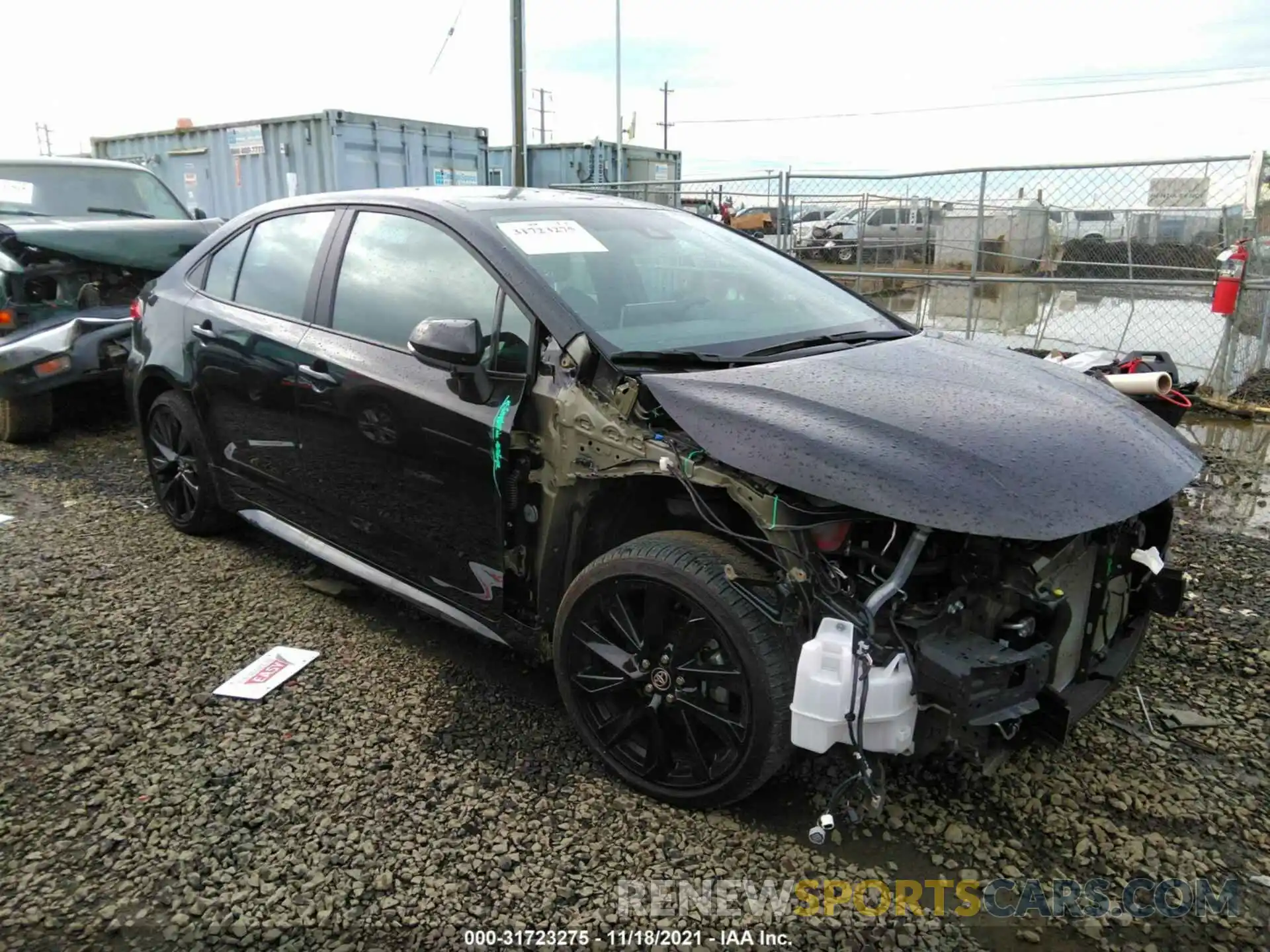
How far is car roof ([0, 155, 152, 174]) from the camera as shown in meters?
7.14

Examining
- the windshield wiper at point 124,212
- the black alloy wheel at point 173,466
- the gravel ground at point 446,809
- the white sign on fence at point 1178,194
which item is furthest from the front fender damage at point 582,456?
the white sign on fence at point 1178,194

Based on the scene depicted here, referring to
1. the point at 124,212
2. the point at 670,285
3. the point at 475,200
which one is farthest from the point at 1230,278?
the point at 124,212

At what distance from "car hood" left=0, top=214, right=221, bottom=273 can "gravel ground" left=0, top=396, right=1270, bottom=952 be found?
3.71 meters

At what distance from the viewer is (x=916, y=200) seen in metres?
9.33

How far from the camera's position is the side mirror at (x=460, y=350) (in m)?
2.67

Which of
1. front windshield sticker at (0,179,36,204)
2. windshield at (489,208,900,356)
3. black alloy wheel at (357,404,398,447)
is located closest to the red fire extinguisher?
windshield at (489,208,900,356)

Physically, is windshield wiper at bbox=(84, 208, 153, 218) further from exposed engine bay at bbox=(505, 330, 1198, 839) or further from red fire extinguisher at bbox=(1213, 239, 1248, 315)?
red fire extinguisher at bbox=(1213, 239, 1248, 315)

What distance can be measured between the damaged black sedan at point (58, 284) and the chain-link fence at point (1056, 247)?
158 inches

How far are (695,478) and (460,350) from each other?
2.74 ft

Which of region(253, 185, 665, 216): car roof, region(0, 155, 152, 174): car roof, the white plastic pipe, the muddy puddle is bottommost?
the muddy puddle

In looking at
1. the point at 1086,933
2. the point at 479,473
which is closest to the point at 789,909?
the point at 1086,933

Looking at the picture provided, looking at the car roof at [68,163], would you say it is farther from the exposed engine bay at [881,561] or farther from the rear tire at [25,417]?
the exposed engine bay at [881,561]

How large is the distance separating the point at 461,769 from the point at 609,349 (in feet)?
4.42

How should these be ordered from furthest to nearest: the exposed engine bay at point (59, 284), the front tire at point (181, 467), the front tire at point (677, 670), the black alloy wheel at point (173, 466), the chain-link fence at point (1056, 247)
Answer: the chain-link fence at point (1056, 247) → the exposed engine bay at point (59, 284) → the black alloy wheel at point (173, 466) → the front tire at point (181, 467) → the front tire at point (677, 670)
